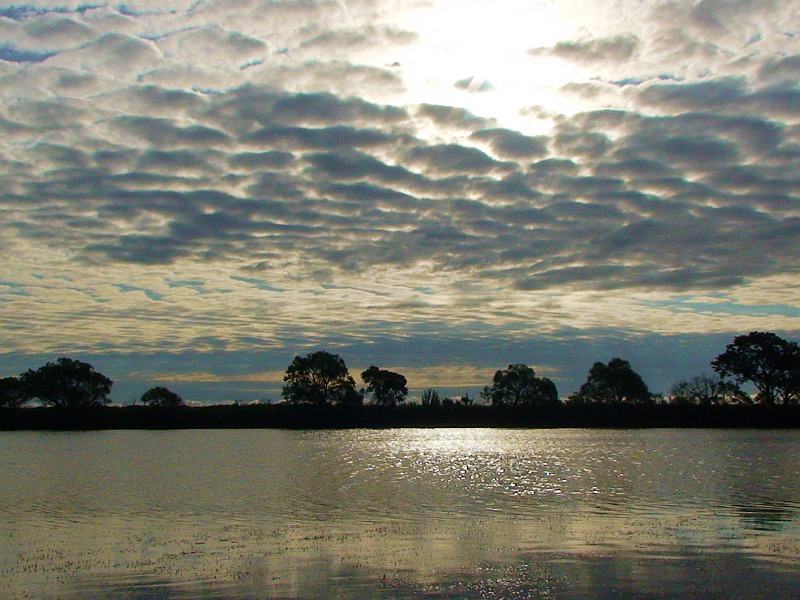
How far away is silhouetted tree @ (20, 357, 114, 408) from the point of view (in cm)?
15725

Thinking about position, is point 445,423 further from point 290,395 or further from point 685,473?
point 685,473

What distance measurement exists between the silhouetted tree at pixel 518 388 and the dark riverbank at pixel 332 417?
32230 millimetres

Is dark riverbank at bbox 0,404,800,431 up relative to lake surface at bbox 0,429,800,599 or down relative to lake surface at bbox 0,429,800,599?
up

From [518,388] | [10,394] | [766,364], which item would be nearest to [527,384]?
[518,388]

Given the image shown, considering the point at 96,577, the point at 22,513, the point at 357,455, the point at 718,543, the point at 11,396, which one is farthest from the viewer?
the point at 11,396

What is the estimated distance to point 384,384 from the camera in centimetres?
18650

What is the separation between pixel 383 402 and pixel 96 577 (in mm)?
166686

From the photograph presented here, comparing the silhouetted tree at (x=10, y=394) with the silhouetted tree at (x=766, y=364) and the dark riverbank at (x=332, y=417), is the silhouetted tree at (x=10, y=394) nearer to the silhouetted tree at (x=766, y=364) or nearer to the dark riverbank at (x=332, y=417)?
the dark riverbank at (x=332, y=417)

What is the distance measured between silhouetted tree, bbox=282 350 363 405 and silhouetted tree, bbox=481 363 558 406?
41917mm

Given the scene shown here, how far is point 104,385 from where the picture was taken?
163 metres

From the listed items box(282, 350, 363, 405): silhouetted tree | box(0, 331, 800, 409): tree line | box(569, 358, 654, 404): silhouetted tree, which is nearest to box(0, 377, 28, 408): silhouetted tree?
box(0, 331, 800, 409): tree line

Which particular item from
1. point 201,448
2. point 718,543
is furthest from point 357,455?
point 718,543

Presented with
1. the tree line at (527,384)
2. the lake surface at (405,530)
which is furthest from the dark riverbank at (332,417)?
the lake surface at (405,530)

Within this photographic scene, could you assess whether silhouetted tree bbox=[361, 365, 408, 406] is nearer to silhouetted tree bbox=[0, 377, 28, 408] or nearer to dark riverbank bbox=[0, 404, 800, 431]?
dark riverbank bbox=[0, 404, 800, 431]
